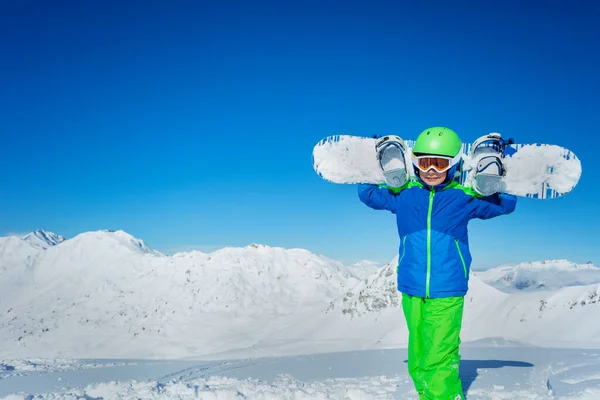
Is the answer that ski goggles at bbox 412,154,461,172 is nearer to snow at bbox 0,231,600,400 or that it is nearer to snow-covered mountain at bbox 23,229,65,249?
snow at bbox 0,231,600,400

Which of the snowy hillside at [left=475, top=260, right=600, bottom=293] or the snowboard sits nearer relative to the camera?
the snowboard

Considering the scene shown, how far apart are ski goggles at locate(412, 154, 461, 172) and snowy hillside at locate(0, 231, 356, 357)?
20.8 m

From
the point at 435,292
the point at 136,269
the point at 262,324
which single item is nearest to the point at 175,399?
the point at 435,292

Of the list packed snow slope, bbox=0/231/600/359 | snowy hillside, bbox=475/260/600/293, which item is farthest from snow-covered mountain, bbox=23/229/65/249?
snowy hillside, bbox=475/260/600/293

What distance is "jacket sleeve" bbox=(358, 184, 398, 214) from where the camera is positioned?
4.67 m

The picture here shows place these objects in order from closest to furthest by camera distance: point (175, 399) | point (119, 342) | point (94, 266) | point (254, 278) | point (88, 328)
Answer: point (175, 399) → point (119, 342) → point (88, 328) → point (254, 278) → point (94, 266)

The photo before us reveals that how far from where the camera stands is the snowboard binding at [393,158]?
442 centimetres

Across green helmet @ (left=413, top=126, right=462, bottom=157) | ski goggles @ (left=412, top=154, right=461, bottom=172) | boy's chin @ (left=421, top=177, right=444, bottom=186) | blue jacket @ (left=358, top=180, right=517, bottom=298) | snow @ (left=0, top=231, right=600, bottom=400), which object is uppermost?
green helmet @ (left=413, top=126, right=462, bottom=157)

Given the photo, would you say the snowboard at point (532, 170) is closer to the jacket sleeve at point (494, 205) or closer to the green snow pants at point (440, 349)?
the jacket sleeve at point (494, 205)

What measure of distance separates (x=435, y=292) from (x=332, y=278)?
1310 inches

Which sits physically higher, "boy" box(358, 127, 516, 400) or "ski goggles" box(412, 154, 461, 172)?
"ski goggles" box(412, 154, 461, 172)

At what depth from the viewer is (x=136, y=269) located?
123 feet

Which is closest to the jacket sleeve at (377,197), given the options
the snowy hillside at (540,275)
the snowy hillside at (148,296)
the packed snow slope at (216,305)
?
the packed snow slope at (216,305)

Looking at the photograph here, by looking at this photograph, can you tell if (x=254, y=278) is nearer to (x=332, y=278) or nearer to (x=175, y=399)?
(x=332, y=278)
